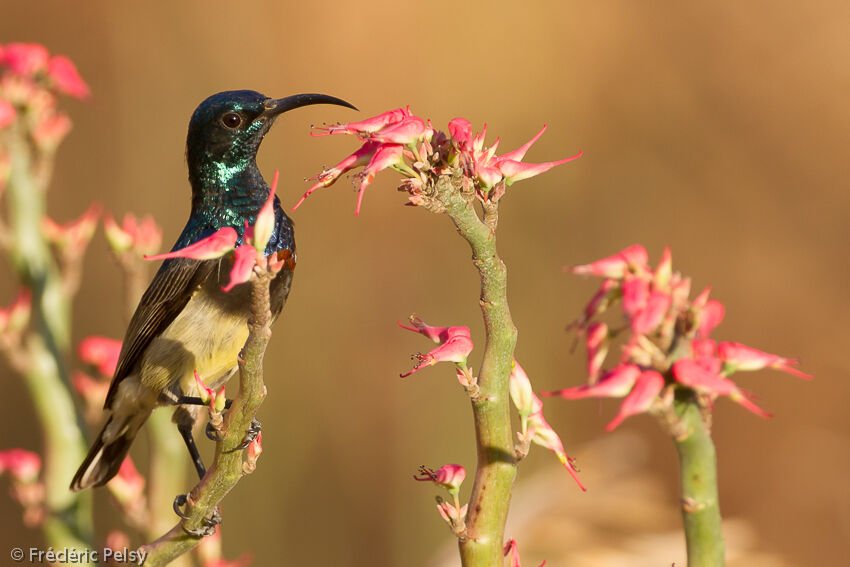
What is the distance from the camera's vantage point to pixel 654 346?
753 mm

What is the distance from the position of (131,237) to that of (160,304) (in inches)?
10.5

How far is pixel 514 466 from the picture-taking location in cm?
91

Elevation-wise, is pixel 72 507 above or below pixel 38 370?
below

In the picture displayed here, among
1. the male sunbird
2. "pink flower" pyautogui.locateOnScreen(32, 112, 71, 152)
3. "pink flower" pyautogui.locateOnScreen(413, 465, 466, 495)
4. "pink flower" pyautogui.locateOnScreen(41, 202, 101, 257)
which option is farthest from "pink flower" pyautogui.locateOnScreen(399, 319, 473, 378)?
"pink flower" pyautogui.locateOnScreen(32, 112, 71, 152)

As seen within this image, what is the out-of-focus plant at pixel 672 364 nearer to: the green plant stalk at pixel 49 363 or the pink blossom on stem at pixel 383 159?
the pink blossom on stem at pixel 383 159

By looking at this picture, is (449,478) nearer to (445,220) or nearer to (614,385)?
(614,385)

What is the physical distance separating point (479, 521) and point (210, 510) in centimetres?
45

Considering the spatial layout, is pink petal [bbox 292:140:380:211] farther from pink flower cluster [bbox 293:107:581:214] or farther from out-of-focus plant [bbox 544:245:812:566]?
out-of-focus plant [bbox 544:245:812:566]

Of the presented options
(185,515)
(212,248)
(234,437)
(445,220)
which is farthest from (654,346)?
(445,220)

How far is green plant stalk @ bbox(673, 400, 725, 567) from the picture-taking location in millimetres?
781

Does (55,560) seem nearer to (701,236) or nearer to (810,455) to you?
(810,455)

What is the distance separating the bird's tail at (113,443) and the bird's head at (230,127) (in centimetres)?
68

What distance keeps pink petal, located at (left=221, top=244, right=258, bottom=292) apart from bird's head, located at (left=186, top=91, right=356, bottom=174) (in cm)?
121

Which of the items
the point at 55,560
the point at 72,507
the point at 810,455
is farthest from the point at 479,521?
the point at 810,455
